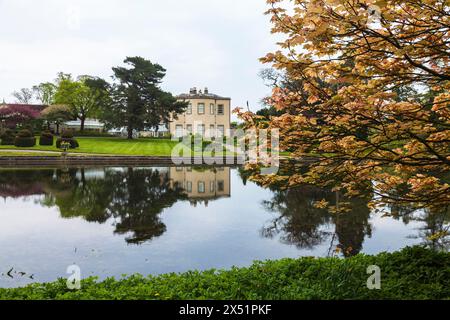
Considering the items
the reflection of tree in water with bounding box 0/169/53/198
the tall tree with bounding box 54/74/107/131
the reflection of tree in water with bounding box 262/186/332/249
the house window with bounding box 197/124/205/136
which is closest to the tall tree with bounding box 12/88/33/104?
the tall tree with bounding box 54/74/107/131

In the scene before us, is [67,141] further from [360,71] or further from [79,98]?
[360,71]

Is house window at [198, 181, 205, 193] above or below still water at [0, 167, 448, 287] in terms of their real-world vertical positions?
above

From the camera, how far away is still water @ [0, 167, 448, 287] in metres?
7.04

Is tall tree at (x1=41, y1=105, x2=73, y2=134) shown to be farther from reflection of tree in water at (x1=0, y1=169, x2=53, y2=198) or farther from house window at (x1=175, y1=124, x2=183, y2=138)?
reflection of tree in water at (x1=0, y1=169, x2=53, y2=198)

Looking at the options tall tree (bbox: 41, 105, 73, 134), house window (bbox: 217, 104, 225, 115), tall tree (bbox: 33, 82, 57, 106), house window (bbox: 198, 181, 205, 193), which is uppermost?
tall tree (bbox: 33, 82, 57, 106)

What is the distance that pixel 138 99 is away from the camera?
148 feet

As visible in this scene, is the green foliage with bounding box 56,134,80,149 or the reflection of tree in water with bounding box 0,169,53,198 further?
the green foliage with bounding box 56,134,80,149

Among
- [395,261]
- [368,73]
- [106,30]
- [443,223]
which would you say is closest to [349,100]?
[368,73]

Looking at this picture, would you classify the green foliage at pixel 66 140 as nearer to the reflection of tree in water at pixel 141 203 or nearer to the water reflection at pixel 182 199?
the water reflection at pixel 182 199

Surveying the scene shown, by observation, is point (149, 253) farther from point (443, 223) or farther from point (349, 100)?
point (443, 223)

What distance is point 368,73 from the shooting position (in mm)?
3609

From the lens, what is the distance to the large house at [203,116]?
54.2 m

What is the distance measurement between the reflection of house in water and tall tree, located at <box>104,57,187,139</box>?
21277 millimetres

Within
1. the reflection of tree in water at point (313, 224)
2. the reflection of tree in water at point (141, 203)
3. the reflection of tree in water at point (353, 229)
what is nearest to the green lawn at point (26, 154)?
the reflection of tree in water at point (141, 203)
